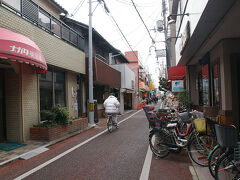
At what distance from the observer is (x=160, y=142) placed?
527 centimetres

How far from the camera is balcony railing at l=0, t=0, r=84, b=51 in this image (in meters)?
7.05

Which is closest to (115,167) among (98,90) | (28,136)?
(28,136)

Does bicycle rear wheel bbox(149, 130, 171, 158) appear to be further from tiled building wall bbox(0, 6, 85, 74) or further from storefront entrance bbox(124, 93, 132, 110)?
storefront entrance bbox(124, 93, 132, 110)

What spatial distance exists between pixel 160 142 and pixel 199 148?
1.00 m

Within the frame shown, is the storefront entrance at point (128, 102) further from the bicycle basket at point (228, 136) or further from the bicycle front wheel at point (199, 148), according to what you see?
the bicycle basket at point (228, 136)

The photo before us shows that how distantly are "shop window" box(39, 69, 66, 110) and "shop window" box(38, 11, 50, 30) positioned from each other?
7.04 feet

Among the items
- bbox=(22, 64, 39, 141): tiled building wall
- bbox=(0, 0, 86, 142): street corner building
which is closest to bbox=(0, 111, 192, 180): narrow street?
bbox=(22, 64, 39, 141): tiled building wall

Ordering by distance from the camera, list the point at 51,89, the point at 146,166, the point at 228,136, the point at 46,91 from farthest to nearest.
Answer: the point at 51,89, the point at 46,91, the point at 146,166, the point at 228,136

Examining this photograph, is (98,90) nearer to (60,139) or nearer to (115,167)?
(60,139)

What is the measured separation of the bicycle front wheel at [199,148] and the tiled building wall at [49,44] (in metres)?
6.66

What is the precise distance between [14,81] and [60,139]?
2856mm

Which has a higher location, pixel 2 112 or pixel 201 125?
pixel 2 112

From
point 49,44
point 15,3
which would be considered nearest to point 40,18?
point 49,44

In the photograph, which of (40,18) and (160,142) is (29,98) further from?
(160,142)
